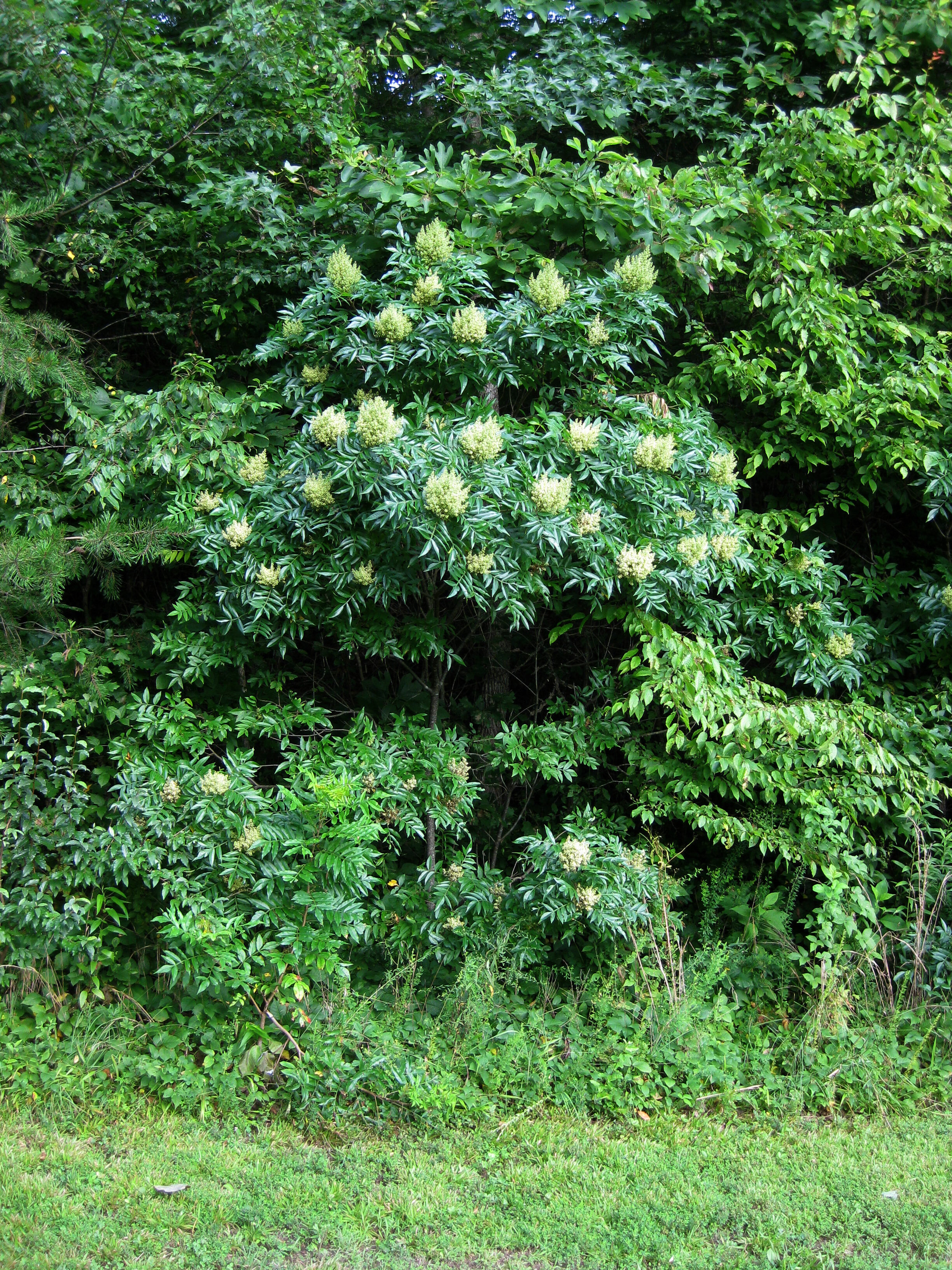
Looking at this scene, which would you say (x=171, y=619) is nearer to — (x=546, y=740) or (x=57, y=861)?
(x=57, y=861)

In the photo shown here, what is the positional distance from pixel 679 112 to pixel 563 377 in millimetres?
2163

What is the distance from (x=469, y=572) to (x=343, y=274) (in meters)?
1.42

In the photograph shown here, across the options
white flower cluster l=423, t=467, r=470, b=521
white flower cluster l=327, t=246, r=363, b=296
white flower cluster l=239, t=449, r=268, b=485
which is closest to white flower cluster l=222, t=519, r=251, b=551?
white flower cluster l=239, t=449, r=268, b=485

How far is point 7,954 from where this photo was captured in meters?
3.99

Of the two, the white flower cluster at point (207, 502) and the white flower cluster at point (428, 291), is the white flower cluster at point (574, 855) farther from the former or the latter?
the white flower cluster at point (428, 291)

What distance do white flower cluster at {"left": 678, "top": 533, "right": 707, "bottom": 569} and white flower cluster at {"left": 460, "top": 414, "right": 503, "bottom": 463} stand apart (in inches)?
38.0

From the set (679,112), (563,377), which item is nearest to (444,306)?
(563,377)

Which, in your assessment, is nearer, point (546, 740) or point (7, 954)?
point (7, 954)

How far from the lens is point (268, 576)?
148 inches

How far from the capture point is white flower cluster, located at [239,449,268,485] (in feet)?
13.4

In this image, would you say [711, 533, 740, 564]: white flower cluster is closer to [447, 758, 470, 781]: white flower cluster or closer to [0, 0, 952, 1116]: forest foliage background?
[0, 0, 952, 1116]: forest foliage background

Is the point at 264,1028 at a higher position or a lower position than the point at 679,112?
lower

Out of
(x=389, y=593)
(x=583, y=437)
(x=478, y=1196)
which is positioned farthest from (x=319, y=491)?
(x=478, y=1196)

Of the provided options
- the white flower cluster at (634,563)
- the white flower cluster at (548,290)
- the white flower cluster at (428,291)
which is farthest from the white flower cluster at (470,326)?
the white flower cluster at (634,563)
